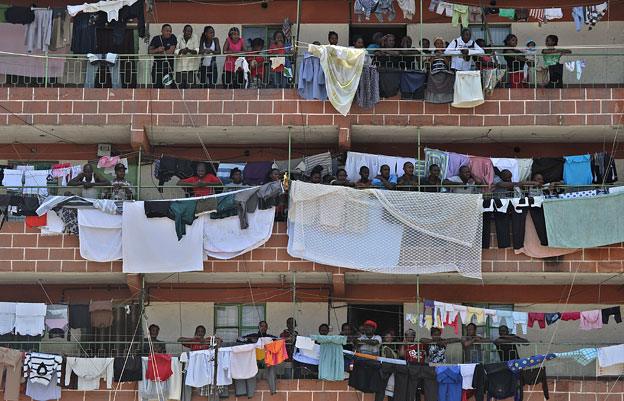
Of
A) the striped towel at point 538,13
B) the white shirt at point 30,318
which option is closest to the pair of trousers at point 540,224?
the striped towel at point 538,13

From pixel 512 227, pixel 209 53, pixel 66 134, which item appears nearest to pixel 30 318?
pixel 66 134

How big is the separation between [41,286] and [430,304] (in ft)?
25.2

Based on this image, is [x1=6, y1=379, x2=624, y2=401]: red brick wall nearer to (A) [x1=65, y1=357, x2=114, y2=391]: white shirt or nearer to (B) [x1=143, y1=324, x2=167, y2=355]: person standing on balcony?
(A) [x1=65, y1=357, x2=114, y2=391]: white shirt

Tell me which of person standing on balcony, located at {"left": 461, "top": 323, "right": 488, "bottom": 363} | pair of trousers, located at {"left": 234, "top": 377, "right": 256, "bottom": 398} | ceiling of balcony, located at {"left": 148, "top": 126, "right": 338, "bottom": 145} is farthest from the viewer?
ceiling of balcony, located at {"left": 148, "top": 126, "right": 338, "bottom": 145}

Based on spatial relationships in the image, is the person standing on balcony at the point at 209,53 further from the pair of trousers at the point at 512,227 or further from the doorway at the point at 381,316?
the pair of trousers at the point at 512,227

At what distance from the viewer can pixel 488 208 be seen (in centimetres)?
2620

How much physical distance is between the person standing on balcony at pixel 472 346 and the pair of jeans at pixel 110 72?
818 centimetres

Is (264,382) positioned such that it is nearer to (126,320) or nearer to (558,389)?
(126,320)

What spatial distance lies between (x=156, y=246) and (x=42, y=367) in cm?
299

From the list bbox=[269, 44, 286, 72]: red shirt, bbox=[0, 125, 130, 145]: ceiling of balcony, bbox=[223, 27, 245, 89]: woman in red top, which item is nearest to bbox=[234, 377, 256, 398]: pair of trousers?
bbox=[0, 125, 130, 145]: ceiling of balcony

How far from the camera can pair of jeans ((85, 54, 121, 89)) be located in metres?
27.4

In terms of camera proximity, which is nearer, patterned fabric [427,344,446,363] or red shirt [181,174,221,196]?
patterned fabric [427,344,446,363]

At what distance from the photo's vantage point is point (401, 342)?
85.7 feet

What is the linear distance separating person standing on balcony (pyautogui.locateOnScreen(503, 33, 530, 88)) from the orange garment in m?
6.95
